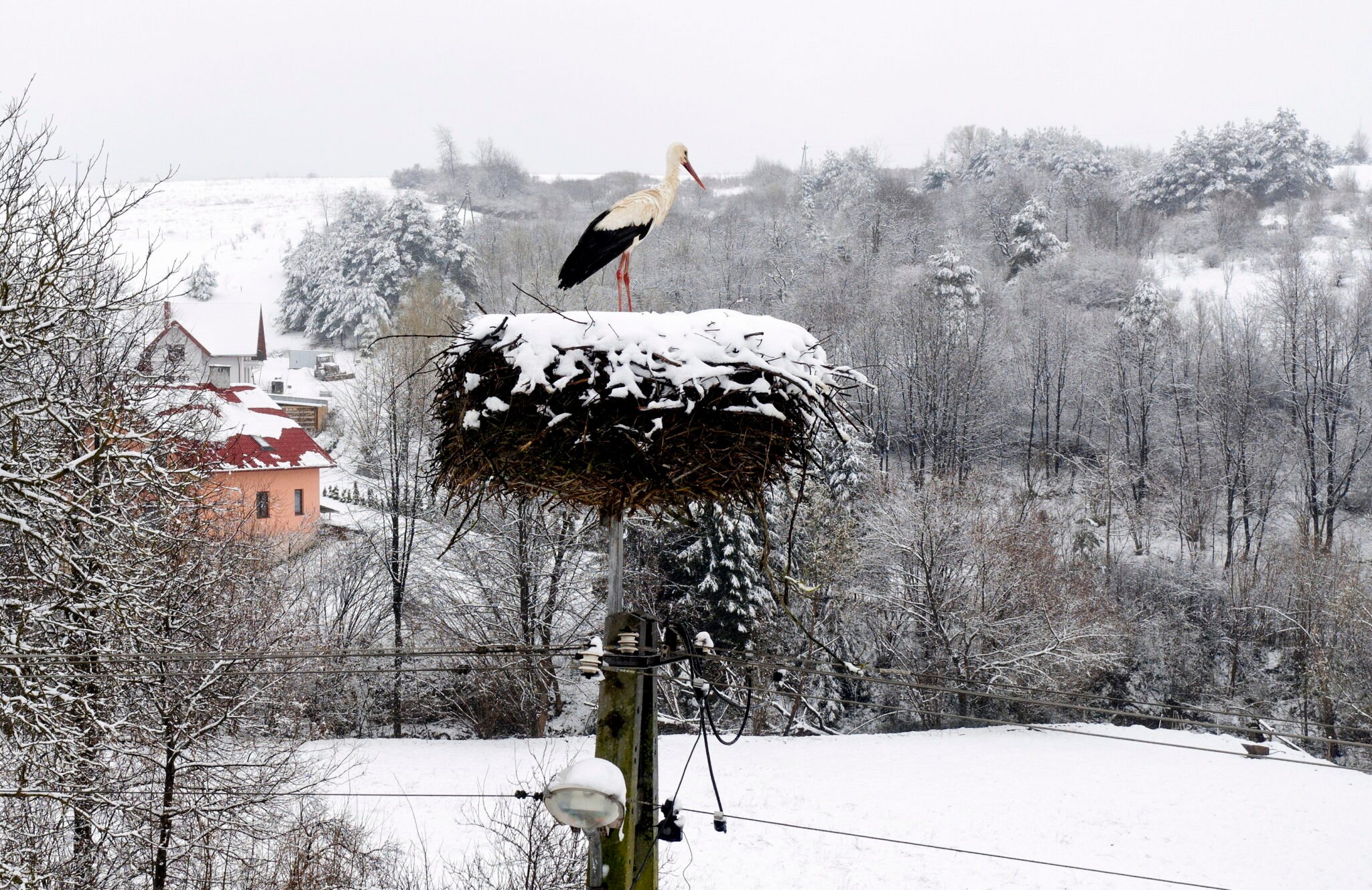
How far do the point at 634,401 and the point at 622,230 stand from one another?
1.21 m

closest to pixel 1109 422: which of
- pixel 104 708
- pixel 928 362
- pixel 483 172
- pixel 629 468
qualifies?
pixel 928 362

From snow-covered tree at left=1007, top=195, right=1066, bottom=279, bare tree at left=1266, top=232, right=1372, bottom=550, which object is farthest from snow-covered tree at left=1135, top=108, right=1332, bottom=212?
bare tree at left=1266, top=232, right=1372, bottom=550

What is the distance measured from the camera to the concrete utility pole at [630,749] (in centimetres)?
279

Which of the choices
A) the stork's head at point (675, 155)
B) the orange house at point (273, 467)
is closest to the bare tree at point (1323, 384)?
the orange house at point (273, 467)

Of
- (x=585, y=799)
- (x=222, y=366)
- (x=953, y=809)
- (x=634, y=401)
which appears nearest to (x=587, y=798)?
(x=585, y=799)

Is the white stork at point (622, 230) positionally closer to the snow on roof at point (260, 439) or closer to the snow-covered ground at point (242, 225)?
the snow on roof at point (260, 439)

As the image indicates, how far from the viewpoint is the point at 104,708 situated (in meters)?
9.54

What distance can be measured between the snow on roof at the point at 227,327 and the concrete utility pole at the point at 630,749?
3445 cm

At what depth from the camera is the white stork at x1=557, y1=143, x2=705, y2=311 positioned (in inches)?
143

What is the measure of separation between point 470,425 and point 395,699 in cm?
1752

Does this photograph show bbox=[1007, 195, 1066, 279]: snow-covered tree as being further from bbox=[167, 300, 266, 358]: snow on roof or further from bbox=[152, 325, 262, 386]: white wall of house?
bbox=[152, 325, 262, 386]: white wall of house

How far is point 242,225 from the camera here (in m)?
67.1

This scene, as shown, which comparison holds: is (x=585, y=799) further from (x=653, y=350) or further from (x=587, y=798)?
(x=653, y=350)

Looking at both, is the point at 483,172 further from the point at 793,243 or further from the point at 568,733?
the point at 568,733
